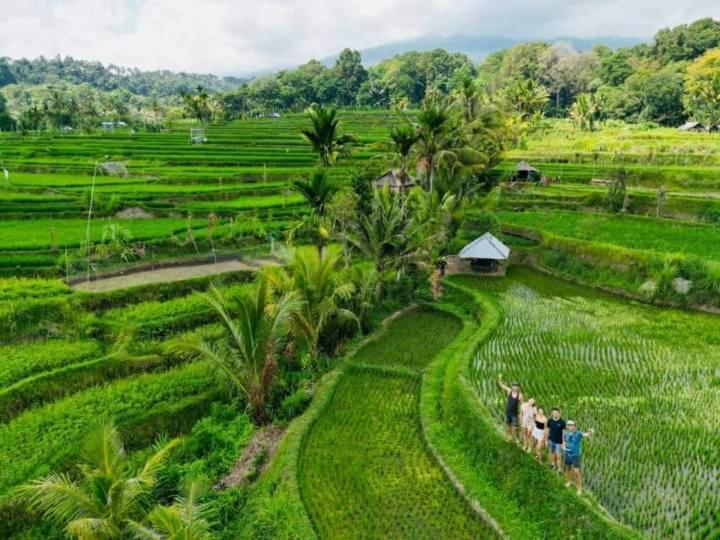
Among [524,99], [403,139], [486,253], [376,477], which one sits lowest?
[376,477]

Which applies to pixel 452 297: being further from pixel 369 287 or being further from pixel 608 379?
pixel 608 379

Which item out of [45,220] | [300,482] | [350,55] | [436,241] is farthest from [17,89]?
[300,482]

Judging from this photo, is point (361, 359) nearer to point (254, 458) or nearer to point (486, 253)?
point (254, 458)

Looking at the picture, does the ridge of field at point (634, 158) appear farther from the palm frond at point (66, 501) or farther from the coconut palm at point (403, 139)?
the palm frond at point (66, 501)

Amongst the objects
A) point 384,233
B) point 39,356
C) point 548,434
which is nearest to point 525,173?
point 384,233

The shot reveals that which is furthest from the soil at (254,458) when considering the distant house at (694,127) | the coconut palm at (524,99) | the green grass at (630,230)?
the distant house at (694,127)

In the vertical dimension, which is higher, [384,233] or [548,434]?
[384,233]
